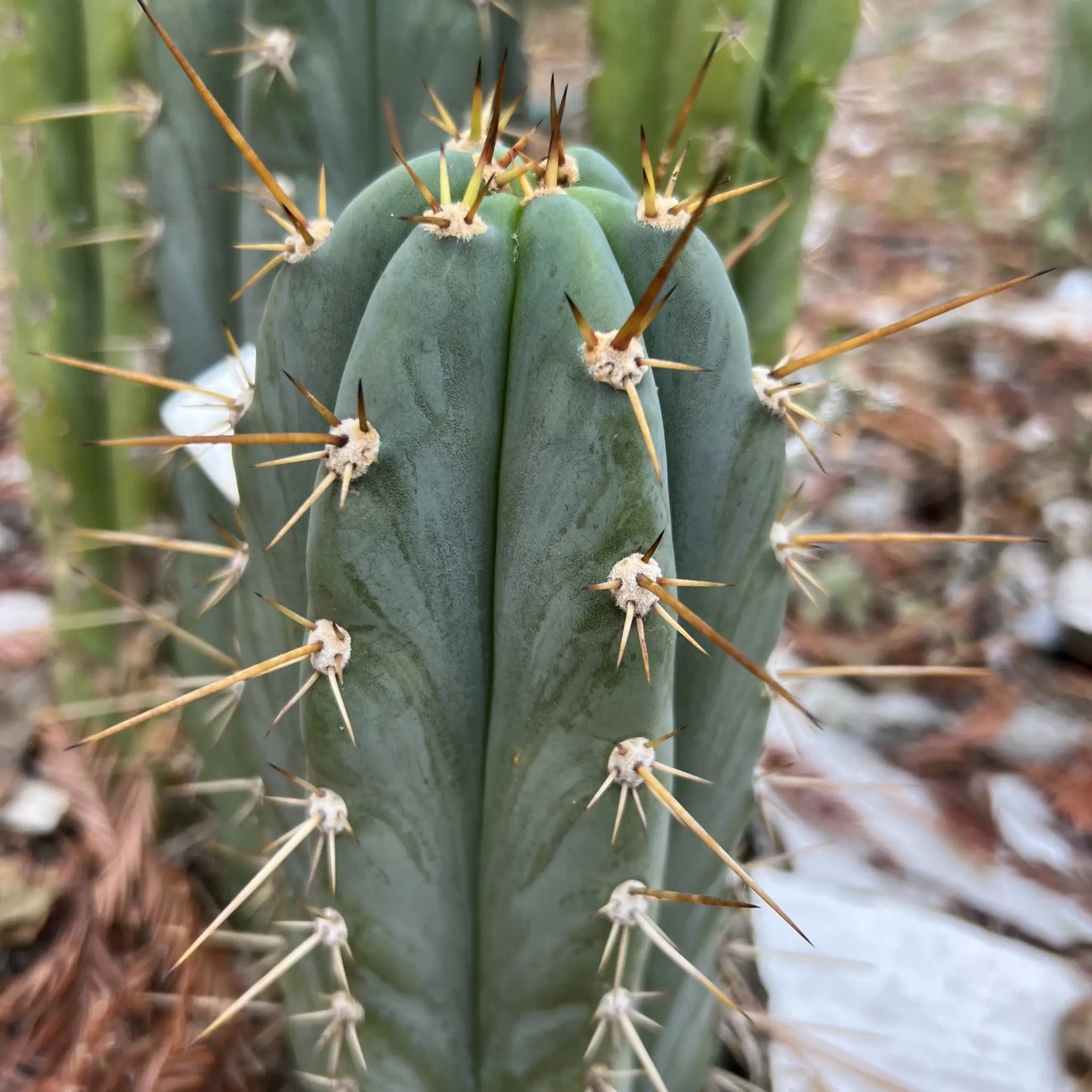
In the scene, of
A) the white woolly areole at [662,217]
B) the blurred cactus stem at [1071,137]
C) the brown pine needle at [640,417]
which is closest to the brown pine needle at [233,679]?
the brown pine needle at [640,417]

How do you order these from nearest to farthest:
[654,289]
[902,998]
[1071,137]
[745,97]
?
1. [654,289]
2. [902,998]
3. [745,97]
4. [1071,137]

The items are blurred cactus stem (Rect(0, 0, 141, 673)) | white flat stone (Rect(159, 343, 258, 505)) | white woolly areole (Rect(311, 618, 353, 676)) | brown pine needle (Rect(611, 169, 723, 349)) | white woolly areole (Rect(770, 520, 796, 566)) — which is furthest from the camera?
blurred cactus stem (Rect(0, 0, 141, 673))

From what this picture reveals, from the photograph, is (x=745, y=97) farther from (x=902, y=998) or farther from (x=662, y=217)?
(x=902, y=998)

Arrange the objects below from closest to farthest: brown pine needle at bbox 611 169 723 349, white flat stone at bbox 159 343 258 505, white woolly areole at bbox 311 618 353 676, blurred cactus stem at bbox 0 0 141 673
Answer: brown pine needle at bbox 611 169 723 349 → white woolly areole at bbox 311 618 353 676 → white flat stone at bbox 159 343 258 505 → blurred cactus stem at bbox 0 0 141 673

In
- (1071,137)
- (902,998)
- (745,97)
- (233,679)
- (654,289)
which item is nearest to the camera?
(654,289)

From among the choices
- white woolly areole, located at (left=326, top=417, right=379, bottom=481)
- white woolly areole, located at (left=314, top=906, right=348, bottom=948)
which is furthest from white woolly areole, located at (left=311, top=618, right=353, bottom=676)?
white woolly areole, located at (left=314, top=906, right=348, bottom=948)

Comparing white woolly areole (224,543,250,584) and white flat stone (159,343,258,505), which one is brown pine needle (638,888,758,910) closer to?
white woolly areole (224,543,250,584)

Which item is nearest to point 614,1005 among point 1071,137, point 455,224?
point 455,224

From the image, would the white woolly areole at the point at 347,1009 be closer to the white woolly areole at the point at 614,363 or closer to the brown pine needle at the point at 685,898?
the brown pine needle at the point at 685,898

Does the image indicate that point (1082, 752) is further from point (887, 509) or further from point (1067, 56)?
point (1067, 56)
